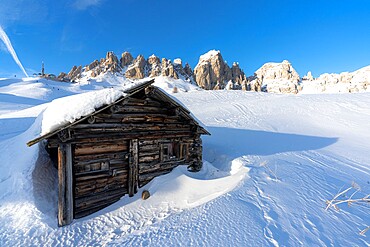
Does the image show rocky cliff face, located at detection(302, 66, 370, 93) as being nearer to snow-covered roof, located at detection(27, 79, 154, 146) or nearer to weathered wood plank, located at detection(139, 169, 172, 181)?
weathered wood plank, located at detection(139, 169, 172, 181)

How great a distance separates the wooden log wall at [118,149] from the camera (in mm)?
6590

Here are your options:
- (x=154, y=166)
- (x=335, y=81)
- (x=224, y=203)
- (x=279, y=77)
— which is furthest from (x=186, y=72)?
(x=335, y=81)

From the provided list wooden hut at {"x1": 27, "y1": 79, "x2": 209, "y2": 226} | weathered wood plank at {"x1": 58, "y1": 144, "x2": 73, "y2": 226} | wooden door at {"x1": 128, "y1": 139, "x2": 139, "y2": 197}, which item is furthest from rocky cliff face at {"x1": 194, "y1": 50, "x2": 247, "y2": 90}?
weathered wood plank at {"x1": 58, "y1": 144, "x2": 73, "y2": 226}

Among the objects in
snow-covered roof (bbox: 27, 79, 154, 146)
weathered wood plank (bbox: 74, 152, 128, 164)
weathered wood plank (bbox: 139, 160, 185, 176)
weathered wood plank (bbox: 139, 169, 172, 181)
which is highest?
snow-covered roof (bbox: 27, 79, 154, 146)

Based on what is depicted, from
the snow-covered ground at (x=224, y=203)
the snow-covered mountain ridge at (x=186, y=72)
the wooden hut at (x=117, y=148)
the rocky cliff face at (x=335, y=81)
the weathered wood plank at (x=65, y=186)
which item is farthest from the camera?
the rocky cliff face at (x=335, y=81)

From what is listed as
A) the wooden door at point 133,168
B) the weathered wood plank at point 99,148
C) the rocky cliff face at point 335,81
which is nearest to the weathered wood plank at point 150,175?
the wooden door at point 133,168

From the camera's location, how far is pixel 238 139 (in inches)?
527

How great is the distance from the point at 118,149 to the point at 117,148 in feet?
0.19

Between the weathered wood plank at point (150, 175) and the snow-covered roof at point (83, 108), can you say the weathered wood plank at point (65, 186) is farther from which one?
the weathered wood plank at point (150, 175)

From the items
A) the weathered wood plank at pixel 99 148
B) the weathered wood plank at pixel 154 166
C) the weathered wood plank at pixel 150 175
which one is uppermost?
the weathered wood plank at pixel 99 148

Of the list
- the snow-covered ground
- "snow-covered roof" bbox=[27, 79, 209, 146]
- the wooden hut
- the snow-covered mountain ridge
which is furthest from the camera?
the snow-covered mountain ridge

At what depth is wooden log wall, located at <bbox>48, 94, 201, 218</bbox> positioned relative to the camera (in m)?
6.59

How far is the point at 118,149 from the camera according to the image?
7.46m

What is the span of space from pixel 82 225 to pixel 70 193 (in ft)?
3.42
